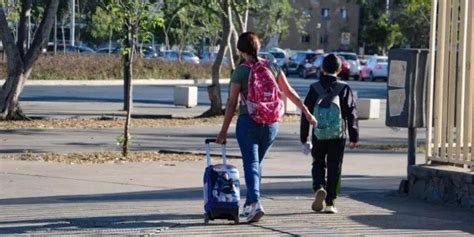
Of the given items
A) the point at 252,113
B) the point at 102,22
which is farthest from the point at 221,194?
the point at 102,22

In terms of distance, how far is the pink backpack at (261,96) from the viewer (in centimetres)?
1007

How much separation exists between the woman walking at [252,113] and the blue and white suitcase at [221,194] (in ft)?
0.49

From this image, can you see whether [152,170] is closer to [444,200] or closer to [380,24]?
[444,200]

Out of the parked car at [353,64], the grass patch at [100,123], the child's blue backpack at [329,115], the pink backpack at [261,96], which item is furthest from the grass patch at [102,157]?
the parked car at [353,64]

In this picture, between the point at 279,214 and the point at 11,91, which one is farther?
the point at 11,91

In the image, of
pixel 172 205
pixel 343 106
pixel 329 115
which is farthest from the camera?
pixel 172 205

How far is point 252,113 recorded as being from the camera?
1009cm

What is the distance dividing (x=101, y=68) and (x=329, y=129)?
142 feet

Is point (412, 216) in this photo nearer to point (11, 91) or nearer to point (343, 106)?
point (343, 106)

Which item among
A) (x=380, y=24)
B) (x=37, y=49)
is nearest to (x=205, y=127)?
(x=37, y=49)

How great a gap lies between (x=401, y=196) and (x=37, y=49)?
46.5 ft

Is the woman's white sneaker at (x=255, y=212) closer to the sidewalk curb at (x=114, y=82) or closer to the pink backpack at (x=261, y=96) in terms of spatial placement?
the pink backpack at (x=261, y=96)

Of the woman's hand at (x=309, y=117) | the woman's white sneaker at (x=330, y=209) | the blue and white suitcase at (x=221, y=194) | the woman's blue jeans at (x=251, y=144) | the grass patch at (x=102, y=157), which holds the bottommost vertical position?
the grass patch at (x=102, y=157)

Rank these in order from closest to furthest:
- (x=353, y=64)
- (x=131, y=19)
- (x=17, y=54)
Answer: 1. (x=131, y=19)
2. (x=17, y=54)
3. (x=353, y=64)
